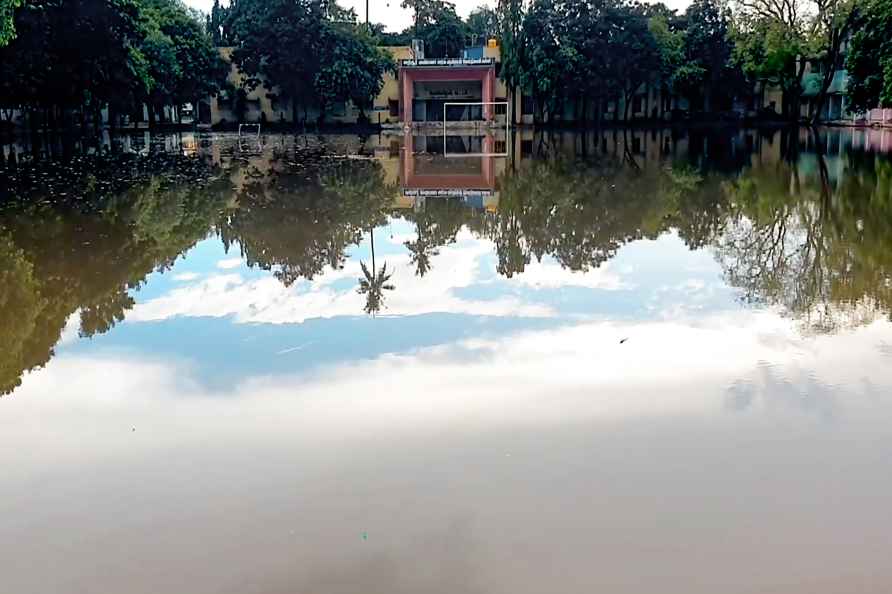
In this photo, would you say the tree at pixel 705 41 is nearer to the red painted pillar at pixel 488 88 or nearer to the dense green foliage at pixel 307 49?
the red painted pillar at pixel 488 88

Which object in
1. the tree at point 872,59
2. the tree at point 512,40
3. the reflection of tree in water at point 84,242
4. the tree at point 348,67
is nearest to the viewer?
the reflection of tree in water at point 84,242

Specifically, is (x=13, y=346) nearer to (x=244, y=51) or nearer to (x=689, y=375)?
(x=689, y=375)

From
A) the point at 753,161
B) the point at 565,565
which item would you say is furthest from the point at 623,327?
the point at 753,161

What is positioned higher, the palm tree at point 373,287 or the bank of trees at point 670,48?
the bank of trees at point 670,48

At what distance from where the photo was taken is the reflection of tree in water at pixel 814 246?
25.6 feet

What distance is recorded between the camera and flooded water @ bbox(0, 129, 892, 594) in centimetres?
356

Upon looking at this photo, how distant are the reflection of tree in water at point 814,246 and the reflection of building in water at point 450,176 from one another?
4482mm

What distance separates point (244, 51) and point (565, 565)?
2064 inches

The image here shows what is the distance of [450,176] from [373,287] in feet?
37.5

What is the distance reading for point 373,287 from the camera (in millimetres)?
8547

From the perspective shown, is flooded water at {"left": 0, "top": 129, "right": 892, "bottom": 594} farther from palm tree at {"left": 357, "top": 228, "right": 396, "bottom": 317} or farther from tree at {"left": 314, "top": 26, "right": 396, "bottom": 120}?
tree at {"left": 314, "top": 26, "right": 396, "bottom": 120}

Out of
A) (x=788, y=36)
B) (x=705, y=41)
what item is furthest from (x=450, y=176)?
(x=705, y=41)

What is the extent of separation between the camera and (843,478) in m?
4.21

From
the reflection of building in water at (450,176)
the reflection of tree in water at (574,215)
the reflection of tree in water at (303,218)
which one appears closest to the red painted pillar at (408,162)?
the reflection of building in water at (450,176)
